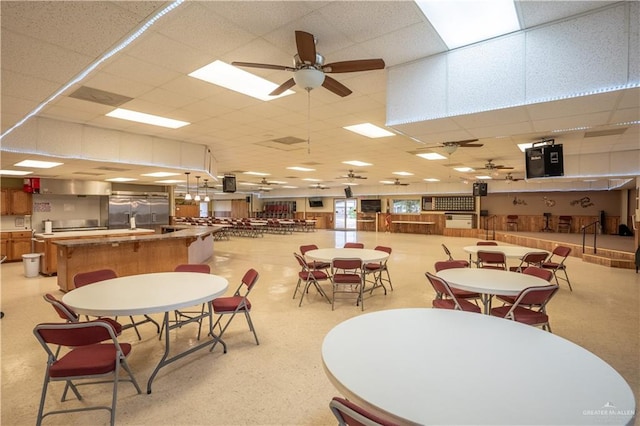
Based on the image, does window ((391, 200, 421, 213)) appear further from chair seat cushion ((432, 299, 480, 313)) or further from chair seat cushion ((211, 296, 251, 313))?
chair seat cushion ((211, 296, 251, 313))

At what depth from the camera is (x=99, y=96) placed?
4094 mm

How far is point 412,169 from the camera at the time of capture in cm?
1166

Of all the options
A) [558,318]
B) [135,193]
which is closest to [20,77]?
[558,318]

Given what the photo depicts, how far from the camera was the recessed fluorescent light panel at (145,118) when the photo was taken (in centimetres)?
483

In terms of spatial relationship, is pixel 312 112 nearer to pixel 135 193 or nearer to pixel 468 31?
pixel 468 31

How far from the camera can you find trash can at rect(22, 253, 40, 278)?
6891 millimetres

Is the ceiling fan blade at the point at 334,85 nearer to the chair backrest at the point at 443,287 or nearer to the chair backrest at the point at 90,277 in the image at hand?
the chair backrest at the point at 443,287

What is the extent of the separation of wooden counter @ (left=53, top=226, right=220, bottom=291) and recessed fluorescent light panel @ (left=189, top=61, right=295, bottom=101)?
405cm

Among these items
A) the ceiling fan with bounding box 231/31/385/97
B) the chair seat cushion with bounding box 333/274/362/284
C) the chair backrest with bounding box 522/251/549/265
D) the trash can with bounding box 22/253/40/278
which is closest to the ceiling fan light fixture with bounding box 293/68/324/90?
the ceiling fan with bounding box 231/31/385/97

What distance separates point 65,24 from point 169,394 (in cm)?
274

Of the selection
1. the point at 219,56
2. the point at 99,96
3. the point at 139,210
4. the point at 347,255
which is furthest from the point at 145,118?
the point at 139,210

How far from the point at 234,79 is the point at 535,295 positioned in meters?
3.94

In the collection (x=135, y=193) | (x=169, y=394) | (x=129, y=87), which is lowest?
(x=169, y=394)

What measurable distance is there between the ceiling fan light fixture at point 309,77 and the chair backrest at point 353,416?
2427 mm
